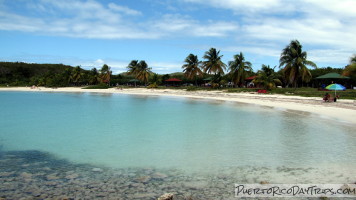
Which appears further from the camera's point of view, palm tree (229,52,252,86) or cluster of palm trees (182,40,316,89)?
palm tree (229,52,252,86)

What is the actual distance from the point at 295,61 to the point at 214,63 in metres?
16.2

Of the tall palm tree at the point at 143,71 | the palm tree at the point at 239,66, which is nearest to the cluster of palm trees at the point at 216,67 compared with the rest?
the palm tree at the point at 239,66

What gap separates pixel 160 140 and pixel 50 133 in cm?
551

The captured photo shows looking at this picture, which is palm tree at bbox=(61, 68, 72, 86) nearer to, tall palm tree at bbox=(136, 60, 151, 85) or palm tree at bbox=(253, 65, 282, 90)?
tall palm tree at bbox=(136, 60, 151, 85)

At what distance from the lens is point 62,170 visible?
6.97 m

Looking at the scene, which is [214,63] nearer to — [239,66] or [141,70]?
[239,66]

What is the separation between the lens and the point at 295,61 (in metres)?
36.7

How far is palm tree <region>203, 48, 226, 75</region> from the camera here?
49.8m

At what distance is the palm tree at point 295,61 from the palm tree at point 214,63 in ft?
45.9

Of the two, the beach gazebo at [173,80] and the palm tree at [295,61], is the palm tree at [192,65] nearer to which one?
the beach gazebo at [173,80]

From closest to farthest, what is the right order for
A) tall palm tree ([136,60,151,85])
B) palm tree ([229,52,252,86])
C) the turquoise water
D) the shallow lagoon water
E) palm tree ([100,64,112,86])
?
the shallow lagoon water
the turquoise water
palm tree ([229,52,252,86])
tall palm tree ([136,60,151,85])
palm tree ([100,64,112,86])

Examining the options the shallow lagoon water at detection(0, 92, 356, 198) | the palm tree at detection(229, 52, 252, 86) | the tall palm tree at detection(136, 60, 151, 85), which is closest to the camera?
the shallow lagoon water at detection(0, 92, 356, 198)

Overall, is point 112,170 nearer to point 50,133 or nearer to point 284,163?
point 284,163

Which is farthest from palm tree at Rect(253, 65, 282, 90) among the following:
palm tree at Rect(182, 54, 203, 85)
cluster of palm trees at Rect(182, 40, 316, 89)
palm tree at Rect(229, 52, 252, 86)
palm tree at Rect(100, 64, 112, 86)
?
palm tree at Rect(100, 64, 112, 86)
